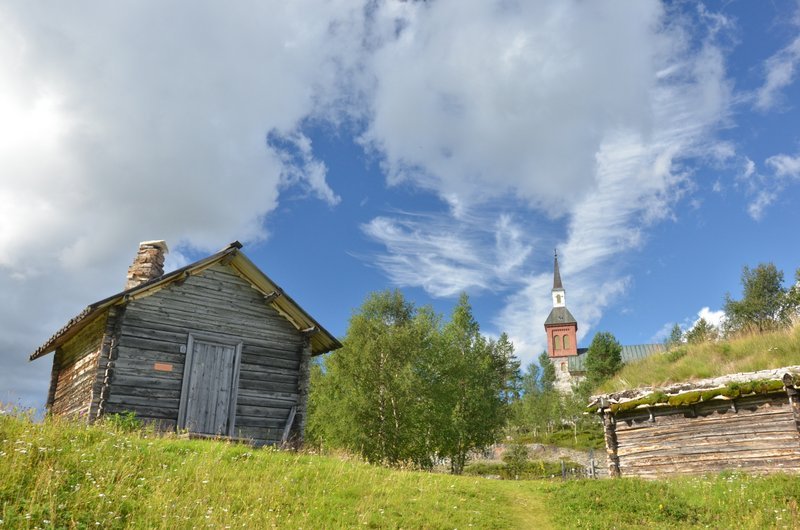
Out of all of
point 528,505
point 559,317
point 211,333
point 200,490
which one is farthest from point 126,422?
point 559,317

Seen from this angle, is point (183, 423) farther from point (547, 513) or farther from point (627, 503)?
point (627, 503)

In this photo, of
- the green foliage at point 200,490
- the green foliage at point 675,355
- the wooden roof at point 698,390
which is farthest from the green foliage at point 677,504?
the green foliage at point 675,355

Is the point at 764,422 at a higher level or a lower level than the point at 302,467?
higher

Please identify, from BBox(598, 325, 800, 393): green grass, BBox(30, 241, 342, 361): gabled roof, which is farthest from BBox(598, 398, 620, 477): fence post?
BBox(30, 241, 342, 361): gabled roof

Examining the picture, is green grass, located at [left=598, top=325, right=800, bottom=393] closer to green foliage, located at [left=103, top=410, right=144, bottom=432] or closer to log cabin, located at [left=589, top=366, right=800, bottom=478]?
log cabin, located at [left=589, top=366, right=800, bottom=478]

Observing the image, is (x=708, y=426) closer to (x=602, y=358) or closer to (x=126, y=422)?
(x=126, y=422)

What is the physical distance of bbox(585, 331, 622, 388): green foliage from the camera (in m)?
58.8

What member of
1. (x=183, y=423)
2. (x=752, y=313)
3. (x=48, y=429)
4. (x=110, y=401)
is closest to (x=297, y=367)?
(x=183, y=423)

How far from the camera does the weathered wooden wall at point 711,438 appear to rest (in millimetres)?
18656

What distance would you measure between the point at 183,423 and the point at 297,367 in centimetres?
419

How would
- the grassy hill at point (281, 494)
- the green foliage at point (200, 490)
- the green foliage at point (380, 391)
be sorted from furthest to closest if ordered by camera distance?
the green foliage at point (380, 391), the grassy hill at point (281, 494), the green foliage at point (200, 490)

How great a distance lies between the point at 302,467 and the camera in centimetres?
1395

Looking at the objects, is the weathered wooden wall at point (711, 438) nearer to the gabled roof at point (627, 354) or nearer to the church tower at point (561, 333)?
the gabled roof at point (627, 354)

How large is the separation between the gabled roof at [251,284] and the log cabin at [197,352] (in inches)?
1.4
